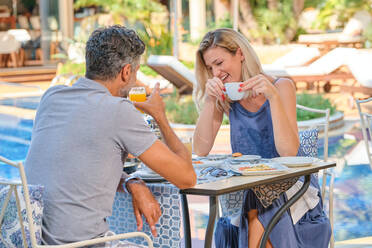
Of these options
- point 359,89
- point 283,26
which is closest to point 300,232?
point 359,89

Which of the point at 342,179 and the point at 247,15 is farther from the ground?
the point at 247,15

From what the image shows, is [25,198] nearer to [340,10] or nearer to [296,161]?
[296,161]

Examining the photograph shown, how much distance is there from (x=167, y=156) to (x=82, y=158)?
0.85 feet

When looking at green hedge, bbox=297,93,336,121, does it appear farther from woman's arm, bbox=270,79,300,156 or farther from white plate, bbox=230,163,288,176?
white plate, bbox=230,163,288,176

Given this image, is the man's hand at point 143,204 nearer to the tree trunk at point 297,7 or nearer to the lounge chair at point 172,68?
the lounge chair at point 172,68

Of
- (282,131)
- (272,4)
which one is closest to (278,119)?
(282,131)

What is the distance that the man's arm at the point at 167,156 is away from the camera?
187 cm

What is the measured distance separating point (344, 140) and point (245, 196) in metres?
5.58

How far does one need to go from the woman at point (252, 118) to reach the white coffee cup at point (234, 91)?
0.05 metres

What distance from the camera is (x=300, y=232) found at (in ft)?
8.22

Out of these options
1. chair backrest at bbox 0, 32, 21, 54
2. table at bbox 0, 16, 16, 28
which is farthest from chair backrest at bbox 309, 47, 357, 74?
table at bbox 0, 16, 16, 28

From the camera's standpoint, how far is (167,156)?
1.88 metres

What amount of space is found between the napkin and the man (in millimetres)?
709

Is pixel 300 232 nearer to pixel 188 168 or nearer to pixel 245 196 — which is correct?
pixel 245 196
